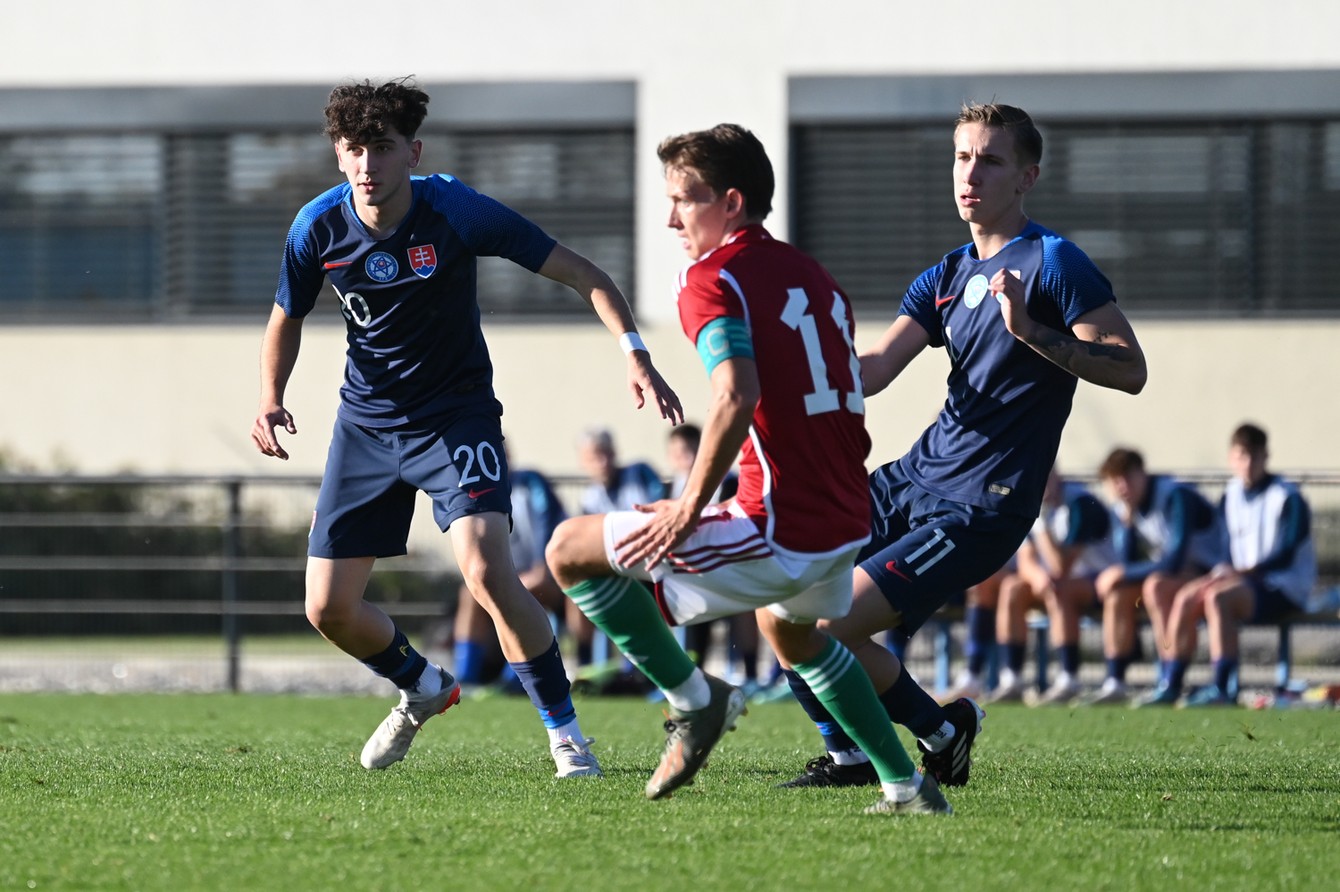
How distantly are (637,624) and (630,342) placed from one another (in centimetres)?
102

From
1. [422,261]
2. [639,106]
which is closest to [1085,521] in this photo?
[422,261]

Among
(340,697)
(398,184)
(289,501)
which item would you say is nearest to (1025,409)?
(398,184)

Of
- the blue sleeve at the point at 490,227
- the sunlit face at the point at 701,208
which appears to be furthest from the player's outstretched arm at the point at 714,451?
the blue sleeve at the point at 490,227

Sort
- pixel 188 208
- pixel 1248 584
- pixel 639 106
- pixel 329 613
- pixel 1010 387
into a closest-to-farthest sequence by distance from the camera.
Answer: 1. pixel 1010 387
2. pixel 329 613
3. pixel 1248 584
4. pixel 639 106
5. pixel 188 208

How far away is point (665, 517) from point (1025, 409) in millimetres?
1684

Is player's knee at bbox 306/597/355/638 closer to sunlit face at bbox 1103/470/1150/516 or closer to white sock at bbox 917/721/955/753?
white sock at bbox 917/721/955/753

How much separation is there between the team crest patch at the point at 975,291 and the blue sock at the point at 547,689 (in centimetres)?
185

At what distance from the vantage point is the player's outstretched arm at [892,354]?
5758 millimetres

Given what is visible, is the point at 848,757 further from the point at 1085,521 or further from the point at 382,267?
the point at 1085,521

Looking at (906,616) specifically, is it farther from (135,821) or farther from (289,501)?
(289,501)

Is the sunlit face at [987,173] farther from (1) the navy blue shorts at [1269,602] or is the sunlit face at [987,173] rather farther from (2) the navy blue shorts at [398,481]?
(1) the navy blue shorts at [1269,602]

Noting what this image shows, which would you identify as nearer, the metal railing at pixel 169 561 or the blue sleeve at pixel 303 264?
the blue sleeve at pixel 303 264

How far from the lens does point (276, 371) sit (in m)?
6.29

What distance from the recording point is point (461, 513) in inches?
229
